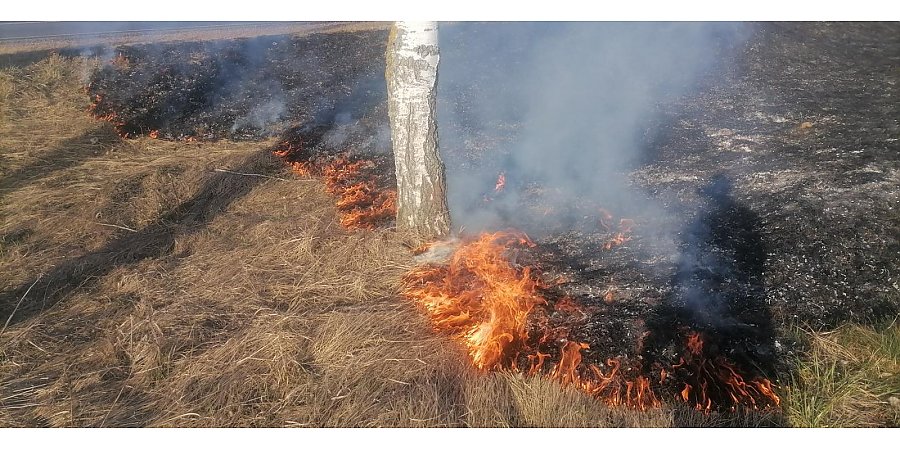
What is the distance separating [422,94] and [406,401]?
6.94ft

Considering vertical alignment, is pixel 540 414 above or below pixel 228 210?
below

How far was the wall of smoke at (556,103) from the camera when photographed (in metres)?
4.78

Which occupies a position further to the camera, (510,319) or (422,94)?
(422,94)

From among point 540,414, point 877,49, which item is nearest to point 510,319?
point 540,414

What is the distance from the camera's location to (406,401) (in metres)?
2.82

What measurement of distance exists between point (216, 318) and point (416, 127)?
6.06 feet

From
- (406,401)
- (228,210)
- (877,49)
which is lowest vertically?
(406,401)

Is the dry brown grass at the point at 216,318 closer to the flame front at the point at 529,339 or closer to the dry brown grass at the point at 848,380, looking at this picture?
the flame front at the point at 529,339

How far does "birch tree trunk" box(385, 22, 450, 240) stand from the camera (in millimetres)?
3803

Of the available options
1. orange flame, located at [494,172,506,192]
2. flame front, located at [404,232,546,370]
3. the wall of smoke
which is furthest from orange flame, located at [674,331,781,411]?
orange flame, located at [494,172,506,192]

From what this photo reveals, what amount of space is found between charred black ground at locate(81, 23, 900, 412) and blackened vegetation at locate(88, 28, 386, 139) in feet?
0.10

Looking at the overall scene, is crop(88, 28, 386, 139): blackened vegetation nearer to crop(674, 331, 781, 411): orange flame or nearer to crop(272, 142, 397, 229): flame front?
crop(272, 142, 397, 229): flame front

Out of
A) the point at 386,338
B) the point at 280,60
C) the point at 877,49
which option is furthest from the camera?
the point at 280,60

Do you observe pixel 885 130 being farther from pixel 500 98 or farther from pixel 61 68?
pixel 61 68
